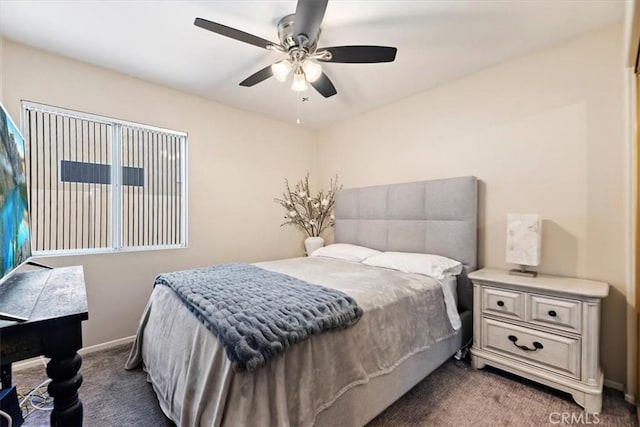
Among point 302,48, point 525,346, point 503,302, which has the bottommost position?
point 525,346

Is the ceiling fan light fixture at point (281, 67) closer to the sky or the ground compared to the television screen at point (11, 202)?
closer to the sky

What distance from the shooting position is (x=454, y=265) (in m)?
2.41

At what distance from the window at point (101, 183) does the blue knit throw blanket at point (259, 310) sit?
3.47ft

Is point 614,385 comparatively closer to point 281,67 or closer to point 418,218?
point 418,218

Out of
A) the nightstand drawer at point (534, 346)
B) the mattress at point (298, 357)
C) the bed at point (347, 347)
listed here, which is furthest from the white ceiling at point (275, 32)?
the nightstand drawer at point (534, 346)

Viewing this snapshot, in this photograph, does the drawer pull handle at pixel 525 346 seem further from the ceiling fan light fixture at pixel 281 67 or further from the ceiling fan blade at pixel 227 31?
the ceiling fan blade at pixel 227 31

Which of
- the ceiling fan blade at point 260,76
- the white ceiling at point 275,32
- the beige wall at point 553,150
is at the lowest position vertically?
the beige wall at point 553,150

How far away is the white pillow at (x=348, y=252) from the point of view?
2.99 meters

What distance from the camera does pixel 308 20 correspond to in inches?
60.2

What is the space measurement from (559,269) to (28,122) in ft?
14.6

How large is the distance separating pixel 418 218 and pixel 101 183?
3119 millimetres

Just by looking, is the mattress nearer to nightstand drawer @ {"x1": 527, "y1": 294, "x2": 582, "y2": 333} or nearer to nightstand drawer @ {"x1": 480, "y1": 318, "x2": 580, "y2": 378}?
nightstand drawer @ {"x1": 480, "y1": 318, "x2": 580, "y2": 378}

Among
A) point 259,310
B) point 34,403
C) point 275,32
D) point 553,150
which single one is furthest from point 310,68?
point 34,403

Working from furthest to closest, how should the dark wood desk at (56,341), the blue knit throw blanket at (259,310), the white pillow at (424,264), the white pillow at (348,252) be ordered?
the white pillow at (348,252)
the white pillow at (424,264)
the blue knit throw blanket at (259,310)
the dark wood desk at (56,341)
